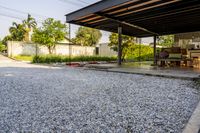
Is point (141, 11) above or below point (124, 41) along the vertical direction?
above

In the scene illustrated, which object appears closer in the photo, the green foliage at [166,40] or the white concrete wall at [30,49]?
the white concrete wall at [30,49]

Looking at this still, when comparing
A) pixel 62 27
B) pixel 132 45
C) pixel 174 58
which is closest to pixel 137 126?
pixel 174 58

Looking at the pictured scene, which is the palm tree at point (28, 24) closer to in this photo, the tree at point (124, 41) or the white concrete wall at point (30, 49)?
the white concrete wall at point (30, 49)

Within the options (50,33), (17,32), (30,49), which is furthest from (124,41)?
(17,32)

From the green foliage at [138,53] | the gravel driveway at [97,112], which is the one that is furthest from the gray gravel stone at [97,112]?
the green foliage at [138,53]

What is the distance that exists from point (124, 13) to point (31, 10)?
21.8 m

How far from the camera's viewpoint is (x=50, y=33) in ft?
69.0

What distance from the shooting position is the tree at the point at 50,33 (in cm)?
2064

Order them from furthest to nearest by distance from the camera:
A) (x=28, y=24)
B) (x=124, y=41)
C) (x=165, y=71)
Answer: (x=28, y=24), (x=124, y=41), (x=165, y=71)

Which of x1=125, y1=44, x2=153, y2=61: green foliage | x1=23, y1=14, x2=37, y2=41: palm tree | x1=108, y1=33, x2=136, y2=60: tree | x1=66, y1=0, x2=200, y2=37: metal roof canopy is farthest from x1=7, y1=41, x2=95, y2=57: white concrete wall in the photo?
x1=66, y1=0, x2=200, y2=37: metal roof canopy

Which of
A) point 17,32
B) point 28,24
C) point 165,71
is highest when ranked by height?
point 28,24

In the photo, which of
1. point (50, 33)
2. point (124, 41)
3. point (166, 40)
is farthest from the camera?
point (166, 40)

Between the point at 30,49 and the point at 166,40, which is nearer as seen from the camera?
the point at 30,49

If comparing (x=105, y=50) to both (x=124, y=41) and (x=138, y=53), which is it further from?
(x=124, y=41)
